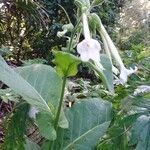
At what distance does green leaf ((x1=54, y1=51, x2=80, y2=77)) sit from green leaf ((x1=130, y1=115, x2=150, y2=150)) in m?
0.22

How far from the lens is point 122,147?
117 centimetres

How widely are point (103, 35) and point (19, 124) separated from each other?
1.02 ft

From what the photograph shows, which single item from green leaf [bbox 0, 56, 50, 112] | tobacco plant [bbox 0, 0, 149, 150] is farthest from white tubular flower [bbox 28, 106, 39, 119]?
green leaf [bbox 0, 56, 50, 112]

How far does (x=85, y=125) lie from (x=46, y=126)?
7.4 inches

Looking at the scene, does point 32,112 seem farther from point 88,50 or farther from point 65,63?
point 88,50

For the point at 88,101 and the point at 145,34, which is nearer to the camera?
the point at 88,101

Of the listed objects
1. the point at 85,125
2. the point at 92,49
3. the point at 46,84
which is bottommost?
the point at 85,125

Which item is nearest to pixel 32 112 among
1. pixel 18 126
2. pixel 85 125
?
pixel 18 126

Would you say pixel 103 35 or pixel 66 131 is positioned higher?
pixel 103 35

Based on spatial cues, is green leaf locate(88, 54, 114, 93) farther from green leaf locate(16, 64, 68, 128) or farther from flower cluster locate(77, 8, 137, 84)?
green leaf locate(16, 64, 68, 128)

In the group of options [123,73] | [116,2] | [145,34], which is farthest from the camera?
[145,34]

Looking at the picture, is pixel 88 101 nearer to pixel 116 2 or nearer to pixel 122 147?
pixel 122 147

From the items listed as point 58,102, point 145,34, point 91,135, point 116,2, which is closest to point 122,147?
point 91,135

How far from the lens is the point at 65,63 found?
97 cm
